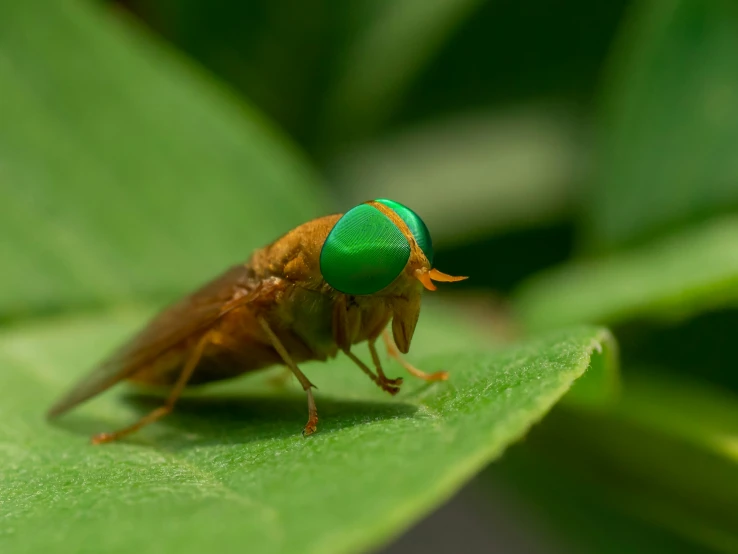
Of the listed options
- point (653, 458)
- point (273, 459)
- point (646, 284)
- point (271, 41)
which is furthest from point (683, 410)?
point (271, 41)

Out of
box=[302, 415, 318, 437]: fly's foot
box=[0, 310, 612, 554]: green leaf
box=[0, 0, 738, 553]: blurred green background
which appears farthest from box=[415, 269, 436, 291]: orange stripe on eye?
box=[0, 0, 738, 553]: blurred green background

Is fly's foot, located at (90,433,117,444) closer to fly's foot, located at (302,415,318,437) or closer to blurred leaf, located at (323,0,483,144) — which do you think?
fly's foot, located at (302,415,318,437)

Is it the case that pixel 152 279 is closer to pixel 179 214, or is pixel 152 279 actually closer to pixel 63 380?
pixel 179 214

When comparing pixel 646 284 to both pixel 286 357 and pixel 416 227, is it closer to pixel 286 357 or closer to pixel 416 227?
pixel 416 227

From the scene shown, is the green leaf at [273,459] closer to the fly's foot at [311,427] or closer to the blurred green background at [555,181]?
the fly's foot at [311,427]

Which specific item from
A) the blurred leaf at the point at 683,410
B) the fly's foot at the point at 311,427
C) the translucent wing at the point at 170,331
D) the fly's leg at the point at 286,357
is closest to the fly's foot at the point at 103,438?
the translucent wing at the point at 170,331
